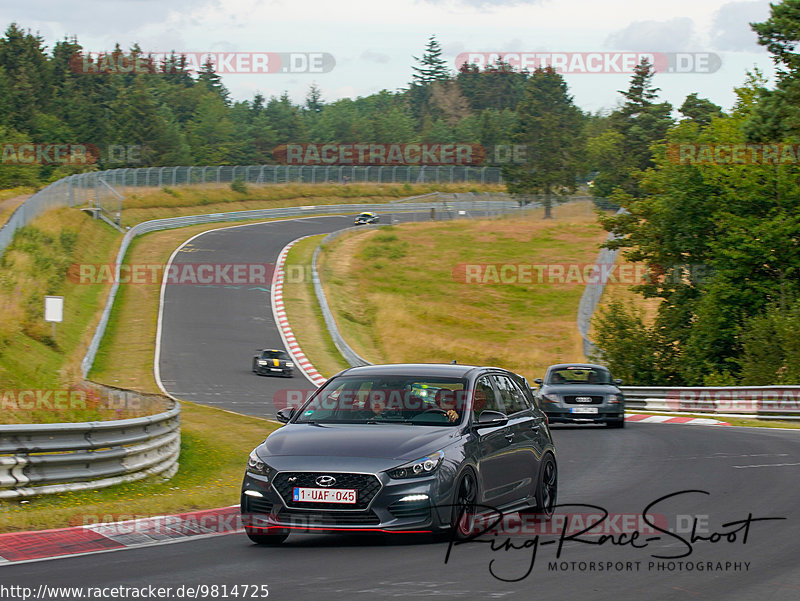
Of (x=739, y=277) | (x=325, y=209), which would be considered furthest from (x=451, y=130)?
(x=739, y=277)

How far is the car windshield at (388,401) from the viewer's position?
968cm

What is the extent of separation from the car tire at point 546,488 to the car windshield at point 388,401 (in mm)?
1507

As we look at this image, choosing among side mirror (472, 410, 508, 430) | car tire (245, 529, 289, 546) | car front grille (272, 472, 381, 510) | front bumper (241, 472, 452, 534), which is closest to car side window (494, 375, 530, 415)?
side mirror (472, 410, 508, 430)

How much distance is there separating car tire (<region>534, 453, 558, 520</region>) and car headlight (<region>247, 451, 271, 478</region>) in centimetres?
309

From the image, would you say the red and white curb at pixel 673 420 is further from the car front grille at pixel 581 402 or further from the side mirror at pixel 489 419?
the side mirror at pixel 489 419

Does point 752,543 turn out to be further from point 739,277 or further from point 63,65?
point 63,65

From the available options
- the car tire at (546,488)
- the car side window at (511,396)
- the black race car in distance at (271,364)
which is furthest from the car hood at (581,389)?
the car side window at (511,396)

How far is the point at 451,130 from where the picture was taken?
175m

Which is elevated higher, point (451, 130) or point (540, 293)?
point (451, 130)

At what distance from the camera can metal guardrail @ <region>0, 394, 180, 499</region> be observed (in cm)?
1139

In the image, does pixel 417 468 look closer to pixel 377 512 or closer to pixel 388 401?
pixel 377 512

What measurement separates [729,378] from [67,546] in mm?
31628

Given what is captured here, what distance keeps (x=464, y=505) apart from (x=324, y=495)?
1.27 meters

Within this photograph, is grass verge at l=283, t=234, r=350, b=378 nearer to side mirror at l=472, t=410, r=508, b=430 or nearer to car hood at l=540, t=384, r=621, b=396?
car hood at l=540, t=384, r=621, b=396
